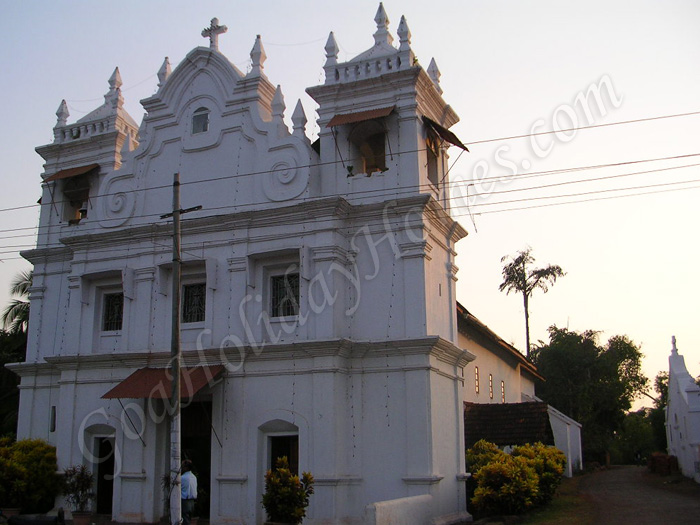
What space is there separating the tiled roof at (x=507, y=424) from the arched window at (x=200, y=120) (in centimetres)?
A: 1292

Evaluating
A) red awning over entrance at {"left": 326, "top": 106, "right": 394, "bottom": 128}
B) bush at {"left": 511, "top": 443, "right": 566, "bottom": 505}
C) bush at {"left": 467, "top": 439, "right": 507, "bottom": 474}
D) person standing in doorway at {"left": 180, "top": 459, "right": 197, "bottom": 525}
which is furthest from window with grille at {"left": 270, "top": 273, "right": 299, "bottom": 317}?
bush at {"left": 511, "top": 443, "right": 566, "bottom": 505}

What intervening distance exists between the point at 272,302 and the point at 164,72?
8644 mm

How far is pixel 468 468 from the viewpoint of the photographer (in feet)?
74.1

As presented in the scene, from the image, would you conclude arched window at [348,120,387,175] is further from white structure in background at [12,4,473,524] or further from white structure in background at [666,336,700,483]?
white structure in background at [666,336,700,483]

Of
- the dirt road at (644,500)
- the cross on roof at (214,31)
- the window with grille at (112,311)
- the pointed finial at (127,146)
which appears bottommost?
the dirt road at (644,500)

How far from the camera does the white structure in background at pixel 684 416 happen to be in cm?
2953

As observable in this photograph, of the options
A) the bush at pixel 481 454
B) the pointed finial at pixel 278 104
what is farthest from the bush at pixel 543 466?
the pointed finial at pixel 278 104

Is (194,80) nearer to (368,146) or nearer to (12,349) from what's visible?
(368,146)

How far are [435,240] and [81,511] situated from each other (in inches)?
476

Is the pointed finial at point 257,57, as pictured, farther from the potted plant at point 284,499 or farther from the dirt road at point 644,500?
the dirt road at point 644,500

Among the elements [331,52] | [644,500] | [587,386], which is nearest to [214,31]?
[331,52]

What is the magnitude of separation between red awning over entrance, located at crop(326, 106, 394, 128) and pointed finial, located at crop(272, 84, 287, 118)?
2049 mm

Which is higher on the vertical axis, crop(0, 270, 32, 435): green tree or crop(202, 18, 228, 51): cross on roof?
crop(202, 18, 228, 51): cross on roof

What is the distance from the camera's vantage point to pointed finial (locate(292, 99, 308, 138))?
2180cm
